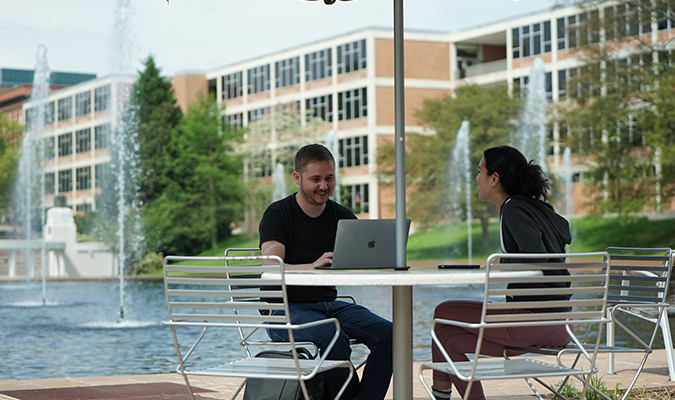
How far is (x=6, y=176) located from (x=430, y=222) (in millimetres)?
29173

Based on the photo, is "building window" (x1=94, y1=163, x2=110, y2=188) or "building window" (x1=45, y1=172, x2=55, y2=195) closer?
"building window" (x1=94, y1=163, x2=110, y2=188)

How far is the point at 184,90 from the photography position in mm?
61719

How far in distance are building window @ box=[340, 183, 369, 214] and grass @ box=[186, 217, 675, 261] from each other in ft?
16.3

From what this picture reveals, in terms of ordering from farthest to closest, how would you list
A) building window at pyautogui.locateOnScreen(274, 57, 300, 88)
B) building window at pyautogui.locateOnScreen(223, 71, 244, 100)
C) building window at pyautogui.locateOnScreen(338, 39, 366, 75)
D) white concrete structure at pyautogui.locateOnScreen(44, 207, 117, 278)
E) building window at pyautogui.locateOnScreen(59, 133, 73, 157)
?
building window at pyautogui.locateOnScreen(59, 133, 73, 157)
building window at pyautogui.locateOnScreen(223, 71, 244, 100)
building window at pyautogui.locateOnScreen(274, 57, 300, 88)
building window at pyautogui.locateOnScreen(338, 39, 366, 75)
white concrete structure at pyautogui.locateOnScreen(44, 207, 117, 278)

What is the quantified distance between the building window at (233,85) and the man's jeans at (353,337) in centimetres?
5530

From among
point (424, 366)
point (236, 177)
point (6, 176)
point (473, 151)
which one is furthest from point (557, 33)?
point (424, 366)

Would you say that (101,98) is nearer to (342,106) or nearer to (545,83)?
(342,106)

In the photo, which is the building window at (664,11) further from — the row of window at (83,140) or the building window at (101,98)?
the building window at (101,98)

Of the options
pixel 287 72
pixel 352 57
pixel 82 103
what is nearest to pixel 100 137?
pixel 82 103

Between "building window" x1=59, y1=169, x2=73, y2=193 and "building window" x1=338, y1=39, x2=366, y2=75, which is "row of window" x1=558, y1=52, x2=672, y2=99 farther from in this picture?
"building window" x1=59, y1=169, x2=73, y2=193

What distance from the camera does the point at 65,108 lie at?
206ft

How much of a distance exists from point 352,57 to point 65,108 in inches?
986

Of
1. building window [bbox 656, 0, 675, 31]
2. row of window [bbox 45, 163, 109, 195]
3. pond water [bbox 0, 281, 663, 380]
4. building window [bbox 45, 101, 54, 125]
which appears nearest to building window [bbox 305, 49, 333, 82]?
row of window [bbox 45, 163, 109, 195]

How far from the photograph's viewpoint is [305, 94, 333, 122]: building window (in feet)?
171
